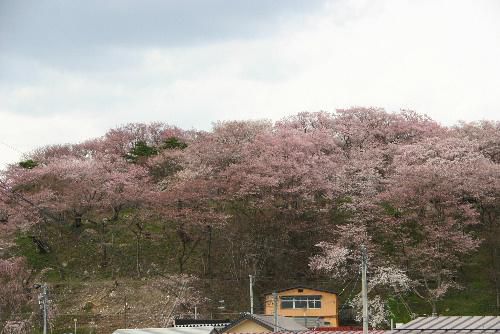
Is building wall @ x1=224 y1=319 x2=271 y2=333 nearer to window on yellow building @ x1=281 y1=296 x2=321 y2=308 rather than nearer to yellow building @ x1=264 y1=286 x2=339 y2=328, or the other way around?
yellow building @ x1=264 y1=286 x2=339 y2=328

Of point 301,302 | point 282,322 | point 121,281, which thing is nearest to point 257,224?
point 301,302

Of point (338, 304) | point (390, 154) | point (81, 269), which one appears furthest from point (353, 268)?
point (81, 269)

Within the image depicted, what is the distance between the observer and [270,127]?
59.4 m

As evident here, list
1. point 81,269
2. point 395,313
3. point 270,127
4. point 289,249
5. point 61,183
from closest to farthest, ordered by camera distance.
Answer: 1. point 395,313
2. point 289,249
3. point 81,269
4. point 61,183
5. point 270,127

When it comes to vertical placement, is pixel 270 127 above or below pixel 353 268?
above

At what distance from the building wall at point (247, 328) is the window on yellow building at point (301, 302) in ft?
27.4

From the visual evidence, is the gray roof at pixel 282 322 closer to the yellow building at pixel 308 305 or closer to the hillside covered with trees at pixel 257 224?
the yellow building at pixel 308 305

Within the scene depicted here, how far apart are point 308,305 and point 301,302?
427 millimetres

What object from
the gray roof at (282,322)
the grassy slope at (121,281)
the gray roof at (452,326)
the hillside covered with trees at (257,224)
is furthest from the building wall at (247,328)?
the gray roof at (452,326)

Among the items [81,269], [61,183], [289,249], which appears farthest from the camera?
[61,183]

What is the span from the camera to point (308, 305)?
134 ft

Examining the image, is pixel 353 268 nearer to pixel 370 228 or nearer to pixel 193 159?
pixel 370 228

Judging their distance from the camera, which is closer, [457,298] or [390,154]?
[457,298]

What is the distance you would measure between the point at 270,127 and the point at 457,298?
75.5 feet
